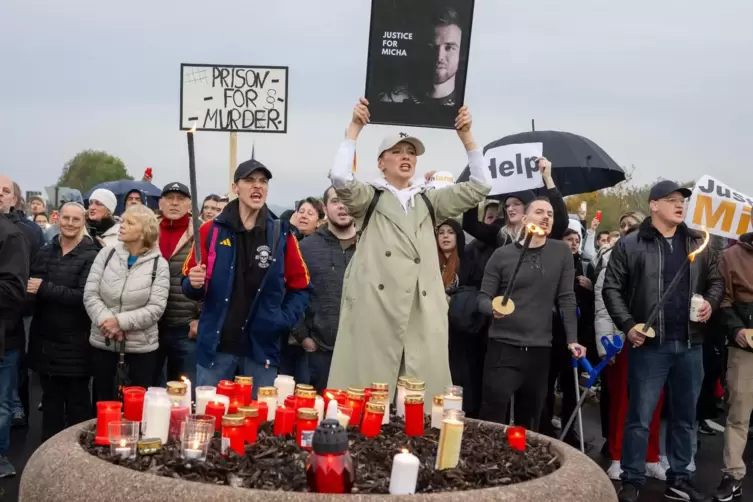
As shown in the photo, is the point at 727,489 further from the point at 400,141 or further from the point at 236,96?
the point at 236,96

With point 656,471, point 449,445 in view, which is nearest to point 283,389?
point 449,445

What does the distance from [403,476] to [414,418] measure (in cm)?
Answer: 105

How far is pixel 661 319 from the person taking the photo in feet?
22.5

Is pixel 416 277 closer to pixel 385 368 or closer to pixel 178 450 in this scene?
pixel 385 368

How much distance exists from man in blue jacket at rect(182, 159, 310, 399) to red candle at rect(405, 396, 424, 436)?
2072 mm

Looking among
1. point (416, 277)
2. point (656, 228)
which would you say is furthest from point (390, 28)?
point (656, 228)

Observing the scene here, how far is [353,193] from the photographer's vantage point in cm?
525

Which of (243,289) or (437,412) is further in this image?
(243,289)

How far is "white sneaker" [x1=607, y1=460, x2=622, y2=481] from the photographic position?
7632 millimetres

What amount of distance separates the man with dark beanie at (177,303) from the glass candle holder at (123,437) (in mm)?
3888

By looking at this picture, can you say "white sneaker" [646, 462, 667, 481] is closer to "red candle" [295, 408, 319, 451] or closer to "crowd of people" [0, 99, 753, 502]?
"crowd of people" [0, 99, 753, 502]

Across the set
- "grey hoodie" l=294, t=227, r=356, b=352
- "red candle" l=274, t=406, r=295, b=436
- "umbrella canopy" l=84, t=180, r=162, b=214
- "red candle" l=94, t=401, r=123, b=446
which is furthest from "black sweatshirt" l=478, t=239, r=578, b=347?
"umbrella canopy" l=84, t=180, r=162, b=214

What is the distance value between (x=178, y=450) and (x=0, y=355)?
341 centimetres

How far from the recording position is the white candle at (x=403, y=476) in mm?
3059
